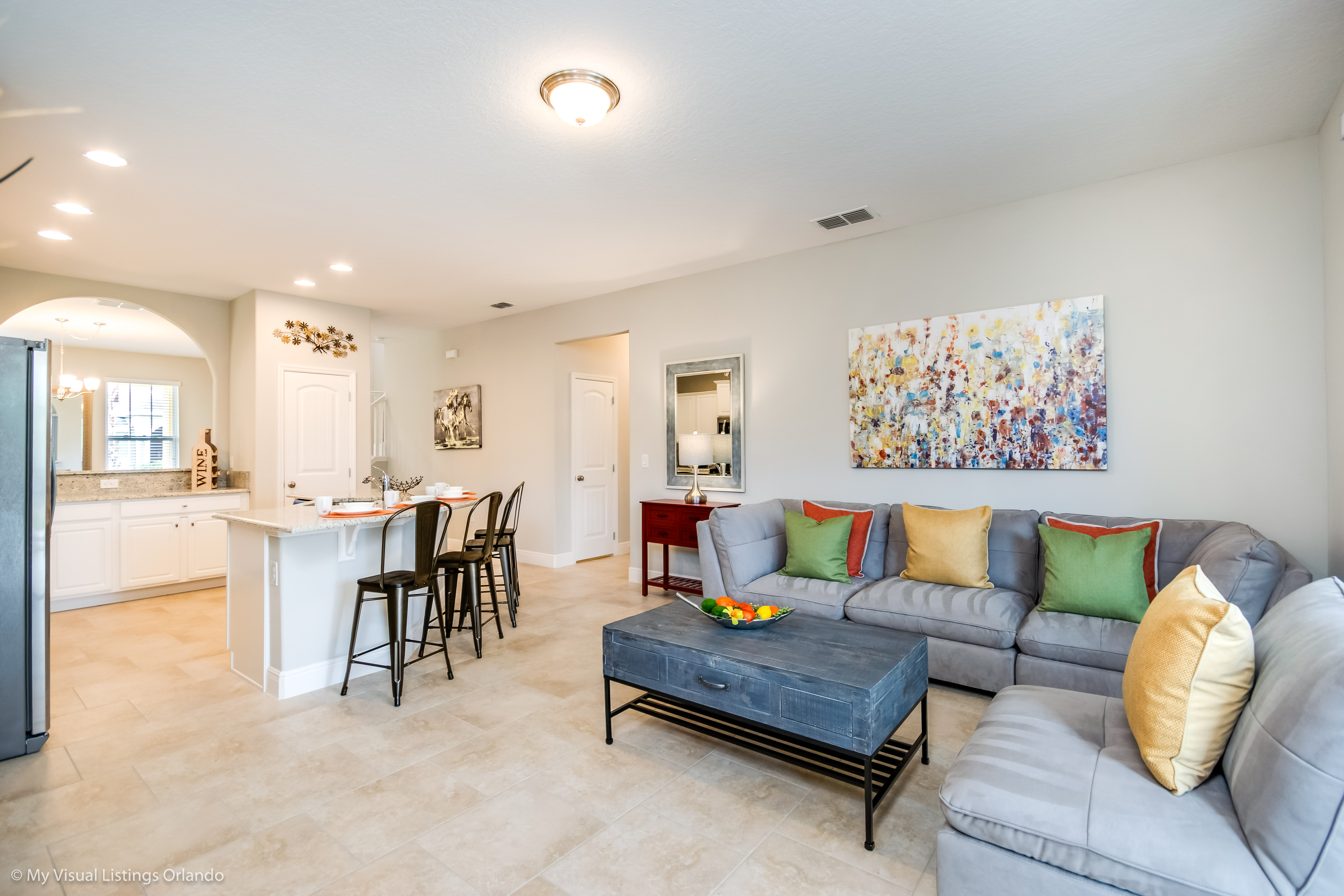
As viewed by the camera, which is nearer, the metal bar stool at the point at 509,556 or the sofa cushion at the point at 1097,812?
the sofa cushion at the point at 1097,812

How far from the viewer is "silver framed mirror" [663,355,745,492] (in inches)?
195

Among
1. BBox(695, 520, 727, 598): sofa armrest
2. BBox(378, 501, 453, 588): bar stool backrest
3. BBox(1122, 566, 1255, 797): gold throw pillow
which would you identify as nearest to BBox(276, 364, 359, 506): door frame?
BBox(378, 501, 453, 588): bar stool backrest

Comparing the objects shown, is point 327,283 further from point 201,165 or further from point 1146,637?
point 1146,637

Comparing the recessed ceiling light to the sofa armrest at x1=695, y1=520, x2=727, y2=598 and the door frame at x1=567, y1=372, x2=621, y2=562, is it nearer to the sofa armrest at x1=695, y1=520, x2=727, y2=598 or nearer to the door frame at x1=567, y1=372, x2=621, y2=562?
the sofa armrest at x1=695, y1=520, x2=727, y2=598

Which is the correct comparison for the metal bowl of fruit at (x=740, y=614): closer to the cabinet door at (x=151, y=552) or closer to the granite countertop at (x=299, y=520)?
the granite countertop at (x=299, y=520)

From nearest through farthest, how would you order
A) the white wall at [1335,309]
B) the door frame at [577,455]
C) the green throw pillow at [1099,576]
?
the white wall at [1335,309] → the green throw pillow at [1099,576] → the door frame at [577,455]

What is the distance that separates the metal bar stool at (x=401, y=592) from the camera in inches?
120

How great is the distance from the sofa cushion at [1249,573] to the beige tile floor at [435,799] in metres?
1.10

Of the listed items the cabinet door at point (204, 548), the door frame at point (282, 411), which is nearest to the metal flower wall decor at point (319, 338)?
the door frame at point (282, 411)

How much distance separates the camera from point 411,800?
220 centimetres

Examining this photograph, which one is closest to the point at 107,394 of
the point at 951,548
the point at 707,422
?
the point at 707,422

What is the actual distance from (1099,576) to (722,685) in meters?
1.92

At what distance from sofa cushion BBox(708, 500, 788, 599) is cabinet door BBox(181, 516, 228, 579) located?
14.8 feet

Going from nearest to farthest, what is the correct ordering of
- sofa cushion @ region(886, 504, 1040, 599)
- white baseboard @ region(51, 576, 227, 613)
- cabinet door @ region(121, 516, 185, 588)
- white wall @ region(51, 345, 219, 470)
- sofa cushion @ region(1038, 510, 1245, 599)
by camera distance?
sofa cushion @ region(1038, 510, 1245, 599) → sofa cushion @ region(886, 504, 1040, 599) → white baseboard @ region(51, 576, 227, 613) → cabinet door @ region(121, 516, 185, 588) → white wall @ region(51, 345, 219, 470)
